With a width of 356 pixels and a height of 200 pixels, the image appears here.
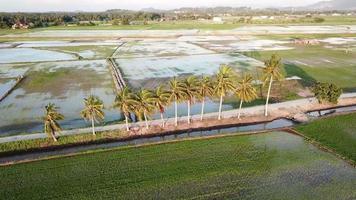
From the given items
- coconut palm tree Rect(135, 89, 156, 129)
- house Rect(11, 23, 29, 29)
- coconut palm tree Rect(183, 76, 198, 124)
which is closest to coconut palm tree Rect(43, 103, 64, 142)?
coconut palm tree Rect(135, 89, 156, 129)

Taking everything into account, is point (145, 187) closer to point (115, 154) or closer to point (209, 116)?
point (115, 154)

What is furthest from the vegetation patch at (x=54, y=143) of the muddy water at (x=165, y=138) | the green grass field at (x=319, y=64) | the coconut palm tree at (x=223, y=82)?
the green grass field at (x=319, y=64)

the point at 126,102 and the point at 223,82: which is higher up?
the point at 223,82

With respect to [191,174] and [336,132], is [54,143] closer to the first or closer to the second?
[191,174]

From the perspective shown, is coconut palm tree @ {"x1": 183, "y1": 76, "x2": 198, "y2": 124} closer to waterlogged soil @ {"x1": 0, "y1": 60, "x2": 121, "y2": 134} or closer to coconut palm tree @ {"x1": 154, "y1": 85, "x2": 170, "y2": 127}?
coconut palm tree @ {"x1": 154, "y1": 85, "x2": 170, "y2": 127}

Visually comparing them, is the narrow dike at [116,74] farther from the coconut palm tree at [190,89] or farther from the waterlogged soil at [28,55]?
the coconut palm tree at [190,89]

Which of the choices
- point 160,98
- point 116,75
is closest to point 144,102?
point 160,98
